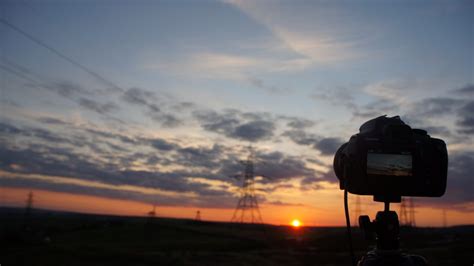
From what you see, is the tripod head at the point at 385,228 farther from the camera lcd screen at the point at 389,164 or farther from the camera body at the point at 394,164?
the camera lcd screen at the point at 389,164

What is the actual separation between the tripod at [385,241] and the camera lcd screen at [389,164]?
23 cm

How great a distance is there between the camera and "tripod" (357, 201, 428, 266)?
7.95ft

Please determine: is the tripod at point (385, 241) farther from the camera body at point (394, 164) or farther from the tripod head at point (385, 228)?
the camera body at point (394, 164)

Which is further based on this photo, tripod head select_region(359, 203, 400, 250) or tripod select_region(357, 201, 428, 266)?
tripod head select_region(359, 203, 400, 250)

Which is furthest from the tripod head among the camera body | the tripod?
the camera body

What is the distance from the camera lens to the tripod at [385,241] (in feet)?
7.95

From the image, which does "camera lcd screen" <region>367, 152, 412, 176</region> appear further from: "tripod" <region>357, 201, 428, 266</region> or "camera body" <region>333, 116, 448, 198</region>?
"tripod" <region>357, 201, 428, 266</region>

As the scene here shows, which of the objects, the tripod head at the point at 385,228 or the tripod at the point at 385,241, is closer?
the tripod at the point at 385,241

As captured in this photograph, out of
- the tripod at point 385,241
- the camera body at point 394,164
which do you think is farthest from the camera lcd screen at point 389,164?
the tripod at point 385,241

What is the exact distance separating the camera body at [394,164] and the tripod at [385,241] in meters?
0.16

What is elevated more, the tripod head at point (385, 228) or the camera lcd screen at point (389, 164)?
the camera lcd screen at point (389, 164)

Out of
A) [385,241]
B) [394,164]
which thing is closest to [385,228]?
[385,241]

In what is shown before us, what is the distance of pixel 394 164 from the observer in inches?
97.9

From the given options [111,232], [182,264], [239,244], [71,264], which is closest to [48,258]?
[71,264]
